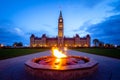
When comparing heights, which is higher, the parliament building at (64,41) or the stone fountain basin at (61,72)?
the parliament building at (64,41)

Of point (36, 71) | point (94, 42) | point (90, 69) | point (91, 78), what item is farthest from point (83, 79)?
point (94, 42)

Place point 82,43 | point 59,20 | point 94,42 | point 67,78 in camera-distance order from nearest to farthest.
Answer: point 67,78 → point 59,20 → point 82,43 → point 94,42

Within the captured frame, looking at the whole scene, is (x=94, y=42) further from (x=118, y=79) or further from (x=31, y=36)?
(x=118, y=79)

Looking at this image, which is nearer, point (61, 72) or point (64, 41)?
point (61, 72)

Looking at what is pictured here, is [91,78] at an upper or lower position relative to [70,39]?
lower

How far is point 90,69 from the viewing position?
6.34 metres

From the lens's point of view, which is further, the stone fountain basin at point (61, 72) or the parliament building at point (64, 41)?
the parliament building at point (64, 41)

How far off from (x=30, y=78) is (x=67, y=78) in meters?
1.62

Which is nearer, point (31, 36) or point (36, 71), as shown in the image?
point (36, 71)

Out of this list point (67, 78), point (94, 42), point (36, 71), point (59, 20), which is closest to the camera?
point (67, 78)

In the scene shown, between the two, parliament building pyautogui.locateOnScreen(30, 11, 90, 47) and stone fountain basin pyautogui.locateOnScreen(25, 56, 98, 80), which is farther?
parliament building pyautogui.locateOnScreen(30, 11, 90, 47)

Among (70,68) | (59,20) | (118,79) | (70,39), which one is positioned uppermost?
(59,20)

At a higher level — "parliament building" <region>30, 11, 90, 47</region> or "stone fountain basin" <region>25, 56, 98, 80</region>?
"parliament building" <region>30, 11, 90, 47</region>

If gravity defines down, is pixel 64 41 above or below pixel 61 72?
above
